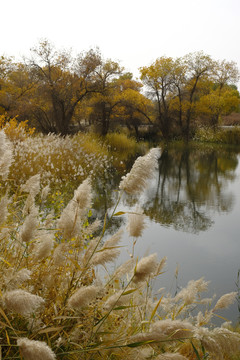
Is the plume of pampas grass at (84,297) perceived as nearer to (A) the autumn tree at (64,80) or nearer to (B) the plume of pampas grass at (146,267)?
(B) the plume of pampas grass at (146,267)

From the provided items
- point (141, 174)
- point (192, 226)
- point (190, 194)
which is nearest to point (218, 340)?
point (141, 174)

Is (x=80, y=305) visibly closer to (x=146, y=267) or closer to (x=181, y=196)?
(x=146, y=267)

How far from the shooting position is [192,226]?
6734 mm

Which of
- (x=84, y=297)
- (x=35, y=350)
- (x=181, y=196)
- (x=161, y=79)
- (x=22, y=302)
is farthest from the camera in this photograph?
(x=161, y=79)

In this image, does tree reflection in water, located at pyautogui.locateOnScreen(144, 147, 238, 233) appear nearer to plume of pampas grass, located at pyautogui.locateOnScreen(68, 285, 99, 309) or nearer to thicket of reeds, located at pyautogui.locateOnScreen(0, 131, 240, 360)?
thicket of reeds, located at pyautogui.locateOnScreen(0, 131, 240, 360)

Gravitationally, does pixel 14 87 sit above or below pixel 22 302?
above

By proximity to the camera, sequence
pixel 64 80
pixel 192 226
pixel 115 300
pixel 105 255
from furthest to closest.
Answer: pixel 64 80 < pixel 192 226 < pixel 105 255 < pixel 115 300

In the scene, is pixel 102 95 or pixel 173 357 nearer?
pixel 173 357

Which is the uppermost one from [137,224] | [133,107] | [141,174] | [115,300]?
[133,107]

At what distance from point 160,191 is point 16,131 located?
435cm

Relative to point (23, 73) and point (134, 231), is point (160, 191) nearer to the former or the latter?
point (134, 231)

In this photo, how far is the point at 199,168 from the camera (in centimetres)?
1449

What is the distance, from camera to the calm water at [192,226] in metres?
4.50

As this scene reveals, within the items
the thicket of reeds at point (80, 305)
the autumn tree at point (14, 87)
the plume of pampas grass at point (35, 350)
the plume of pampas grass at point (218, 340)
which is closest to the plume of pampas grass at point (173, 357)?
the thicket of reeds at point (80, 305)
